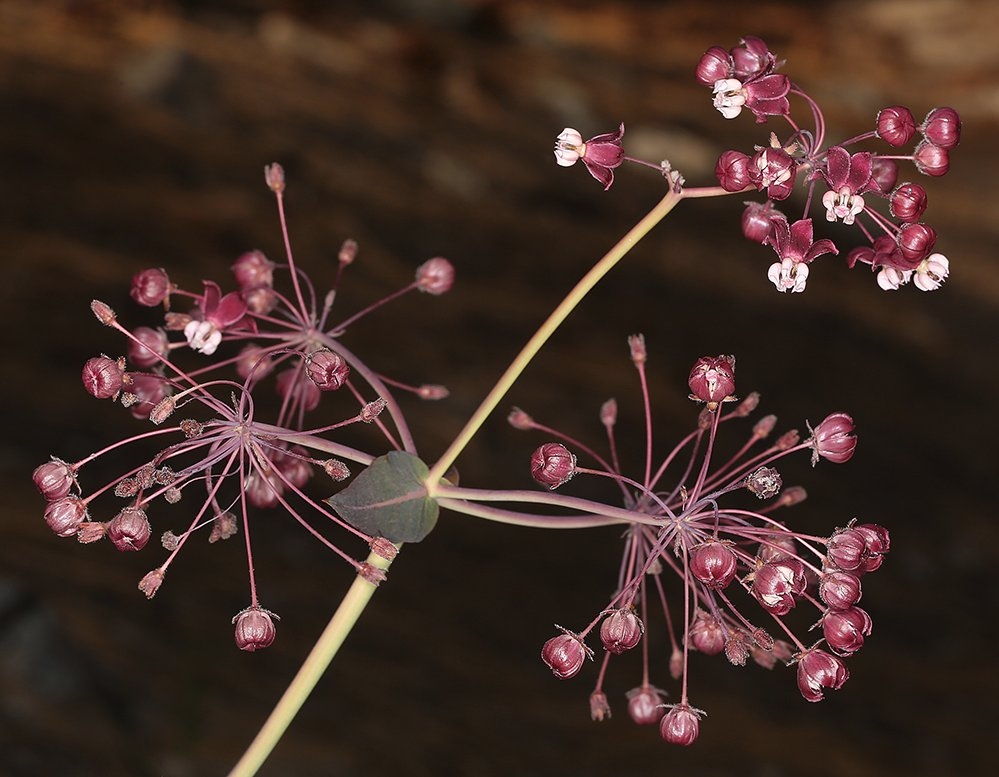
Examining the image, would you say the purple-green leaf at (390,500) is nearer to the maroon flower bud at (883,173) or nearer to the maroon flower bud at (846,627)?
the maroon flower bud at (846,627)

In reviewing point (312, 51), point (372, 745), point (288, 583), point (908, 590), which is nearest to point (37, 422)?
point (288, 583)

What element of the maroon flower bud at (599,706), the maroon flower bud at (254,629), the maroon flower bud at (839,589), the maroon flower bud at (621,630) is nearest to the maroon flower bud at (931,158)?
the maroon flower bud at (839,589)

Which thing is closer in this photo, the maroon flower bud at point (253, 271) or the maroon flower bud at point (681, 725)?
the maroon flower bud at point (681, 725)

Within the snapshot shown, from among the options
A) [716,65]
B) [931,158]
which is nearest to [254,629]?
[716,65]

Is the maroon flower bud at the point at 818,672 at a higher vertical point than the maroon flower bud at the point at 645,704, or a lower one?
higher

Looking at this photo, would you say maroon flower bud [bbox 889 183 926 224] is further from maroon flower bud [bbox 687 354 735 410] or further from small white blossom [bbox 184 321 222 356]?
small white blossom [bbox 184 321 222 356]

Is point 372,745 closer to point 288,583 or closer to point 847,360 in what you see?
point 288,583
